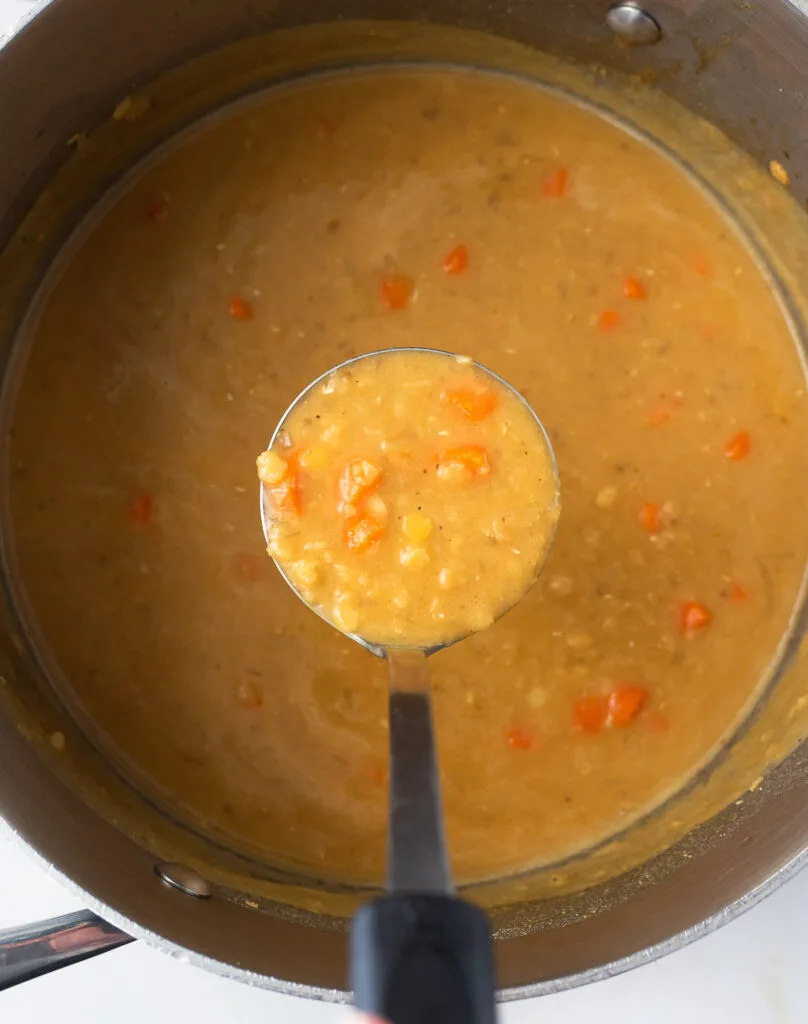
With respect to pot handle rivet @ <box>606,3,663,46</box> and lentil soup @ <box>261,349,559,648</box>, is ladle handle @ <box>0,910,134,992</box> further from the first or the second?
pot handle rivet @ <box>606,3,663,46</box>

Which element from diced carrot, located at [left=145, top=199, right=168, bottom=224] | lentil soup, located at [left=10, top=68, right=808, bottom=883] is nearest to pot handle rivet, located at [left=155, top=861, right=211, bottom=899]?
lentil soup, located at [left=10, top=68, right=808, bottom=883]

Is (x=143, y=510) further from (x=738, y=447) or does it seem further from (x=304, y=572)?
(x=738, y=447)

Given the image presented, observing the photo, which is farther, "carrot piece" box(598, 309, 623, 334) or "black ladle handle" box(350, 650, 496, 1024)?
"carrot piece" box(598, 309, 623, 334)

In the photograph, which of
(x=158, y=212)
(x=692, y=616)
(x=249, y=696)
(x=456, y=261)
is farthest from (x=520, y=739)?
(x=158, y=212)

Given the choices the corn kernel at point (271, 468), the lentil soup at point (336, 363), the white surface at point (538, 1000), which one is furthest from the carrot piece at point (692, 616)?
the corn kernel at point (271, 468)

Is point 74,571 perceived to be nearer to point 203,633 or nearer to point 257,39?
point 203,633

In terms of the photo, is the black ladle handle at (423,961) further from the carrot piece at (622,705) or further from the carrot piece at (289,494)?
the carrot piece at (622,705)
